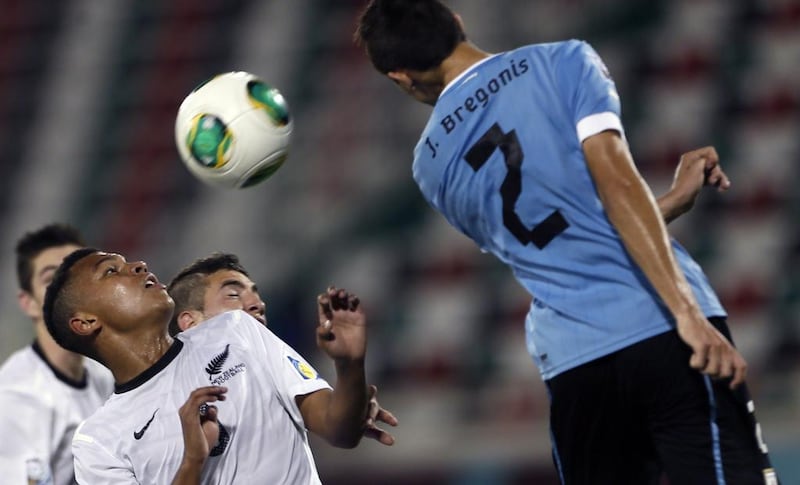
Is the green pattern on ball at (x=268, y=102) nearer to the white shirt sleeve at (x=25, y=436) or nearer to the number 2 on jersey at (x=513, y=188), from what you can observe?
the number 2 on jersey at (x=513, y=188)

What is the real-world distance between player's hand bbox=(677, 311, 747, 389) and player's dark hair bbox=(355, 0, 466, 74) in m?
1.02

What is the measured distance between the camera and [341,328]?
10.6 feet

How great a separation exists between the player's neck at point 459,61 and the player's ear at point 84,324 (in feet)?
4.12

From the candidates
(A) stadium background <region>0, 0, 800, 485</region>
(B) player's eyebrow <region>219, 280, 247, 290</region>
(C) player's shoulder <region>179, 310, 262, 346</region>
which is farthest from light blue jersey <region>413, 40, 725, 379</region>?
(A) stadium background <region>0, 0, 800, 485</region>

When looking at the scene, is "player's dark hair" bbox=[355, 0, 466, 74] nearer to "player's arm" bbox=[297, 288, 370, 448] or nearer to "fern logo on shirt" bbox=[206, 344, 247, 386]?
"player's arm" bbox=[297, 288, 370, 448]

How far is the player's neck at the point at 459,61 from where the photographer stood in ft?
11.2

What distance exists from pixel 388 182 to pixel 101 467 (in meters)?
7.41

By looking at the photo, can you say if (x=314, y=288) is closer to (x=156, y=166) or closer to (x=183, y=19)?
(x=156, y=166)

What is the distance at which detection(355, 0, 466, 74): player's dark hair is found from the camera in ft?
11.2

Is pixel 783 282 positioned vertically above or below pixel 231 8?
below

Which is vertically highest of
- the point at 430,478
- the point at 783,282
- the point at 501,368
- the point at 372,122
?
the point at 372,122

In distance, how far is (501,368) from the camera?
945cm

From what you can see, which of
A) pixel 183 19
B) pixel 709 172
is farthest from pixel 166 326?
pixel 183 19

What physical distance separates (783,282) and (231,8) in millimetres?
6501
